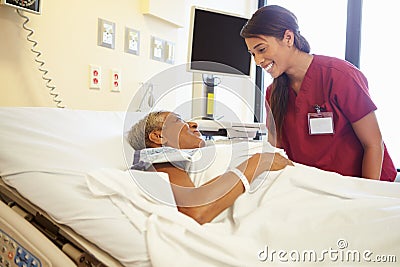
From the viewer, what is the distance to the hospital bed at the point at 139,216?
31.8 inches

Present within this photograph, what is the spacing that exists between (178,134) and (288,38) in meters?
0.60

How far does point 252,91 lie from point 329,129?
169 cm

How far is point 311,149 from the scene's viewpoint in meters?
1.63

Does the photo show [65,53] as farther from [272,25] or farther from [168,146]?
[272,25]

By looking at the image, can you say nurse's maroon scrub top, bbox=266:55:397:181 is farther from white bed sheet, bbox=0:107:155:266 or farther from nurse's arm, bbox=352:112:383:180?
white bed sheet, bbox=0:107:155:266

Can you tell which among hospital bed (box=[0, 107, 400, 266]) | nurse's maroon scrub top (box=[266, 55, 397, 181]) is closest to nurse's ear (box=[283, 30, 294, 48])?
nurse's maroon scrub top (box=[266, 55, 397, 181])

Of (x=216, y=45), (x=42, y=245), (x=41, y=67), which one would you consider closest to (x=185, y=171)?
(x=42, y=245)

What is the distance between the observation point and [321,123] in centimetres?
155

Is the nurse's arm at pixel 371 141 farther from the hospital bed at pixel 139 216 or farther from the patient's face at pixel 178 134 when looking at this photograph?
the patient's face at pixel 178 134

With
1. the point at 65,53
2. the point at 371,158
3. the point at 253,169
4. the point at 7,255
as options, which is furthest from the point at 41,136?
the point at 371,158

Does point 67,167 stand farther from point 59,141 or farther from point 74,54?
point 74,54

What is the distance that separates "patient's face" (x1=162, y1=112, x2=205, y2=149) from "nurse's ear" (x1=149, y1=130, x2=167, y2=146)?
12 mm

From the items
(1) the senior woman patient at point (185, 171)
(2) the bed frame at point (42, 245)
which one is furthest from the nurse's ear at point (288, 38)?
(2) the bed frame at point (42, 245)

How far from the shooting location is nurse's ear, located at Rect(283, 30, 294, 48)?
155cm
